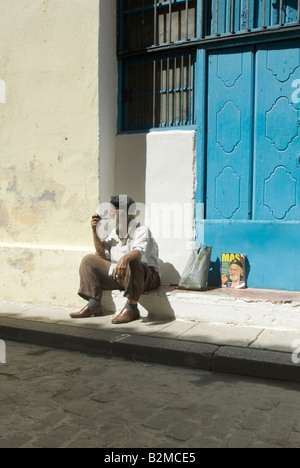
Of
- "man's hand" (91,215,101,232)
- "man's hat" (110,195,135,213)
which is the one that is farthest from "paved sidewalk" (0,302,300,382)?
"man's hat" (110,195,135,213)

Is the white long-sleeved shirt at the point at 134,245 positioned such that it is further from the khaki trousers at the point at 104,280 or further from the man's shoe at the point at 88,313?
the man's shoe at the point at 88,313

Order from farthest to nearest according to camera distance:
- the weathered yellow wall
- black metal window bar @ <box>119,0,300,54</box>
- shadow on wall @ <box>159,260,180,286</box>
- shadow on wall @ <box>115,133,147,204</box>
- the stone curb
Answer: shadow on wall @ <box>115,133,147,204</box>, the weathered yellow wall, shadow on wall @ <box>159,260,180,286</box>, black metal window bar @ <box>119,0,300,54</box>, the stone curb

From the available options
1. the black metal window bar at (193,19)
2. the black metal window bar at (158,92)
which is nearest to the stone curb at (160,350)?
the black metal window bar at (158,92)

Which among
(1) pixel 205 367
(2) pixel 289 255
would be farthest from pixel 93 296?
(2) pixel 289 255

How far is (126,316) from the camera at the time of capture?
5.23 metres

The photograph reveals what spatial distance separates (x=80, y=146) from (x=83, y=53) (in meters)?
1.13

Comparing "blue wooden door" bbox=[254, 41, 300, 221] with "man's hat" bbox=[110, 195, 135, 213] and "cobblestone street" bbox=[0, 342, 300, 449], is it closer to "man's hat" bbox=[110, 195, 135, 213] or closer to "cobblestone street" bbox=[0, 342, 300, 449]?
"man's hat" bbox=[110, 195, 135, 213]

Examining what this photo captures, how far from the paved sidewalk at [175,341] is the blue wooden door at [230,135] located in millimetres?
1456

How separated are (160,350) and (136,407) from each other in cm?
105

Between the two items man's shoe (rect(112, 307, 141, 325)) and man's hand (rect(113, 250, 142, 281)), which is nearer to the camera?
man's hand (rect(113, 250, 142, 281))

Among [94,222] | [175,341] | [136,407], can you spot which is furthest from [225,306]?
[136,407]

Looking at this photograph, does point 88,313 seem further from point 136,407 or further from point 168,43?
point 168,43

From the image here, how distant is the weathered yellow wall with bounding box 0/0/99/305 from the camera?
6.00 m
